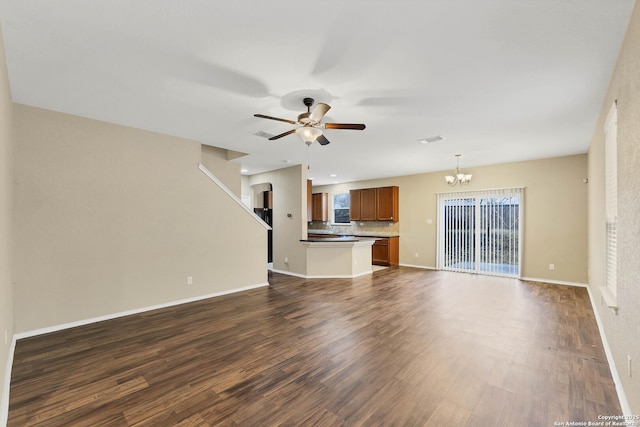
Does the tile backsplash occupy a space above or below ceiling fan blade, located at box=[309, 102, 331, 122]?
below

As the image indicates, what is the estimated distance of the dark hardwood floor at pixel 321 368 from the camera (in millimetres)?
1888

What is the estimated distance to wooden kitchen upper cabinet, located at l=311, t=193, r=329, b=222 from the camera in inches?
385

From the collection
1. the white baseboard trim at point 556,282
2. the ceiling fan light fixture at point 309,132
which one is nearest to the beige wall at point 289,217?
the ceiling fan light fixture at point 309,132

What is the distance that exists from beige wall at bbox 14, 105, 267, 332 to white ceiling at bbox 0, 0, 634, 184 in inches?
15.5

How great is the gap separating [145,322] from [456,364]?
3.62 meters

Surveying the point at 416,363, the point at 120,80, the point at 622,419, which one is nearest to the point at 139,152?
the point at 120,80

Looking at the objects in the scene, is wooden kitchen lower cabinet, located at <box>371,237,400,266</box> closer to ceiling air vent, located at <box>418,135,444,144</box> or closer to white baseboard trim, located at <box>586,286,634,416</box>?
ceiling air vent, located at <box>418,135,444,144</box>

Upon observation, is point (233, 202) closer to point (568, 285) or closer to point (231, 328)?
point (231, 328)

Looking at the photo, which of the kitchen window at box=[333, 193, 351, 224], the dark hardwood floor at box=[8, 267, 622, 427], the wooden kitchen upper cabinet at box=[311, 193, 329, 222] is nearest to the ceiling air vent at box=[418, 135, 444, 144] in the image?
the dark hardwood floor at box=[8, 267, 622, 427]

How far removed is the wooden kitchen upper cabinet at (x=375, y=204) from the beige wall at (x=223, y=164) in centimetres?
402

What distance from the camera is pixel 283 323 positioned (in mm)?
3514

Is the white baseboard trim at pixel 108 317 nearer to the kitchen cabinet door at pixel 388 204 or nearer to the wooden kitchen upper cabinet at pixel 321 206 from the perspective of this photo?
the kitchen cabinet door at pixel 388 204

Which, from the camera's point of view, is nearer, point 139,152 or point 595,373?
point 595,373

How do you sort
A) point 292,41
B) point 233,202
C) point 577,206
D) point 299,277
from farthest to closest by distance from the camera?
point 299,277
point 577,206
point 233,202
point 292,41
